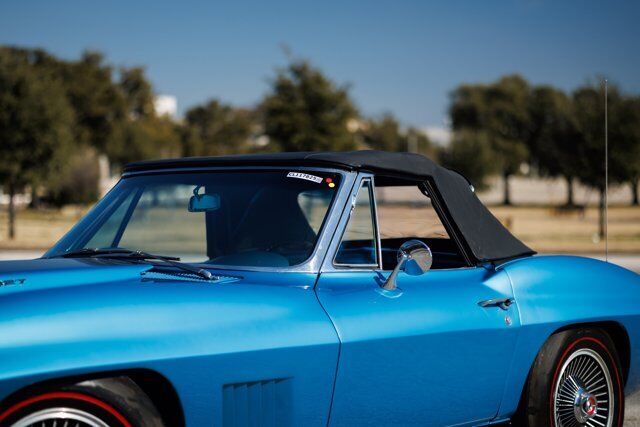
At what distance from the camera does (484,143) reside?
75188mm

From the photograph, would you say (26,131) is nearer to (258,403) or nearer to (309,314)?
(309,314)

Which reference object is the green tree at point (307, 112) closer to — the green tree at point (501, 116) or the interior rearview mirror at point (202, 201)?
the interior rearview mirror at point (202, 201)

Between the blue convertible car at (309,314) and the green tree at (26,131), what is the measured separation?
28098 mm

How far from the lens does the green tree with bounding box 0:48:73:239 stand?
31469 millimetres

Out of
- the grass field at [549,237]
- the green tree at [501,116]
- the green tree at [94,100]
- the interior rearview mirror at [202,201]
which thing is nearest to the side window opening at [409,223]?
the interior rearview mirror at [202,201]

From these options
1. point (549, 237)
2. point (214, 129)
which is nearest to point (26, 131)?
point (549, 237)

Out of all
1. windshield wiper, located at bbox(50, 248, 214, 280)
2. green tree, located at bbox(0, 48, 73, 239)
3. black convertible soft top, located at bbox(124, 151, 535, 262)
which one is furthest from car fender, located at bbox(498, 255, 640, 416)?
green tree, located at bbox(0, 48, 73, 239)

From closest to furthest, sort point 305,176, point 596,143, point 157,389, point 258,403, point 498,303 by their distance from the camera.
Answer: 1. point 157,389
2. point 258,403
3. point 305,176
4. point 498,303
5. point 596,143

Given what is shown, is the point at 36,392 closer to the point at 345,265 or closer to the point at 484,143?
the point at 345,265

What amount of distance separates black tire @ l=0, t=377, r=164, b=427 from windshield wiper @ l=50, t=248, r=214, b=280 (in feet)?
2.18

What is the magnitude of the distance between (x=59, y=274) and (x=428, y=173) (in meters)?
1.86

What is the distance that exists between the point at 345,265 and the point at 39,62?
7551cm

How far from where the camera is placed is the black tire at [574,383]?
441 centimetres

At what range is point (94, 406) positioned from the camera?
2904 millimetres
